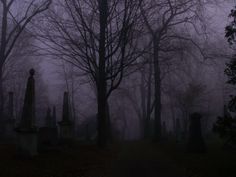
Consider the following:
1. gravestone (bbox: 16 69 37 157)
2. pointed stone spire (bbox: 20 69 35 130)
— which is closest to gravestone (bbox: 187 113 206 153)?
gravestone (bbox: 16 69 37 157)

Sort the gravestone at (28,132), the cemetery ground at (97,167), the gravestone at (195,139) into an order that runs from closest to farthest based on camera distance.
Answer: the cemetery ground at (97,167) < the gravestone at (28,132) < the gravestone at (195,139)

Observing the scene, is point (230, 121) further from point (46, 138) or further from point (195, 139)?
point (46, 138)

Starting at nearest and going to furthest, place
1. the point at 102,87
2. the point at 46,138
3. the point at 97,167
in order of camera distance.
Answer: the point at 97,167 → the point at 46,138 → the point at 102,87

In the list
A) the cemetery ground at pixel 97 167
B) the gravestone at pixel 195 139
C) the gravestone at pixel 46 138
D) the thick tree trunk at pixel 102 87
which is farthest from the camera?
the thick tree trunk at pixel 102 87

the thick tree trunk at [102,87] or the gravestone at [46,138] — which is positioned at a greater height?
the thick tree trunk at [102,87]

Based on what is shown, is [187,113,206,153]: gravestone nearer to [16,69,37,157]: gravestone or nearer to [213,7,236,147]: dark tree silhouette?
[213,7,236,147]: dark tree silhouette

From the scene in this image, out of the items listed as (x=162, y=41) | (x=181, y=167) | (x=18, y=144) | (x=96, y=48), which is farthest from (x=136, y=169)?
(x=162, y=41)

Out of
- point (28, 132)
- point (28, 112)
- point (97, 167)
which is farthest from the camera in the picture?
point (28, 112)

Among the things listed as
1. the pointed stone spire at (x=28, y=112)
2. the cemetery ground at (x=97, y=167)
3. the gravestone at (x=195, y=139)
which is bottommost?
the cemetery ground at (x=97, y=167)

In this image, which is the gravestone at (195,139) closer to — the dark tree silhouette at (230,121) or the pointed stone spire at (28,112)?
the dark tree silhouette at (230,121)

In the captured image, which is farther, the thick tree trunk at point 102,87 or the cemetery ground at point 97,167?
the thick tree trunk at point 102,87

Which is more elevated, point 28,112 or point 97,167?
point 28,112

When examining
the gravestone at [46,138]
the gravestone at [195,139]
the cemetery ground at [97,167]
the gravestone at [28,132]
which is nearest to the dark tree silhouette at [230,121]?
the cemetery ground at [97,167]

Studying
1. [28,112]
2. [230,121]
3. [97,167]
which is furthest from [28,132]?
[230,121]
